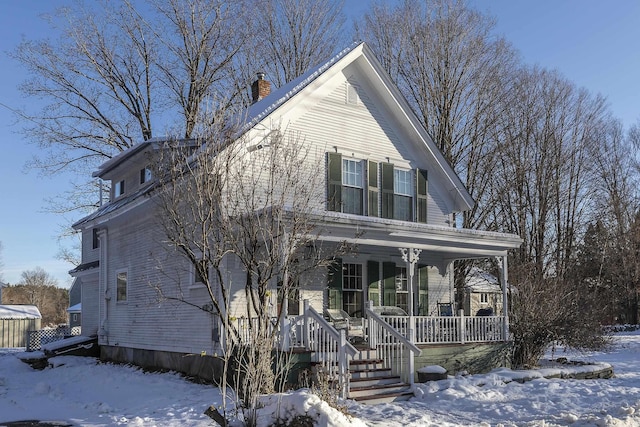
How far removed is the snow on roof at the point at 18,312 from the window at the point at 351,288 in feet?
83.6

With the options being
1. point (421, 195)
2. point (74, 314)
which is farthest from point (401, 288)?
point (74, 314)

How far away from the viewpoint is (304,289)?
49.1 ft

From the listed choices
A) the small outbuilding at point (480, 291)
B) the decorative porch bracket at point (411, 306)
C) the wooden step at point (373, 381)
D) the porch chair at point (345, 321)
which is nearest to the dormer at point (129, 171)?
the porch chair at point (345, 321)

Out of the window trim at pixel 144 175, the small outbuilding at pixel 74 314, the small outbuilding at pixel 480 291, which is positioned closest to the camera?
the window trim at pixel 144 175

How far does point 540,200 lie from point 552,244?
3.01 meters

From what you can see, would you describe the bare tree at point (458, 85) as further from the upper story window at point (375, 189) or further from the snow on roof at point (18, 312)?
the snow on roof at point (18, 312)

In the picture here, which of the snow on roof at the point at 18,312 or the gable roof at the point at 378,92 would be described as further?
the snow on roof at the point at 18,312

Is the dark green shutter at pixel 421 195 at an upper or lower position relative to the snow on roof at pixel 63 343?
upper

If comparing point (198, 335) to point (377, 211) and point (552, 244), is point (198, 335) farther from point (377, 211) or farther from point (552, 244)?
point (552, 244)

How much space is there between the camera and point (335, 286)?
50.9ft

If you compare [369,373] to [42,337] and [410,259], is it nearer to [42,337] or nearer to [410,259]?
[410,259]

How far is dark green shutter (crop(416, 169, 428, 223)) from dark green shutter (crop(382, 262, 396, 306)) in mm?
1620

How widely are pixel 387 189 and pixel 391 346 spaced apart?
17.1ft

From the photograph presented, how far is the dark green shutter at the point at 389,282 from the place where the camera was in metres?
16.7
